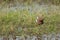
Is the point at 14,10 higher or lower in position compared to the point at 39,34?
higher

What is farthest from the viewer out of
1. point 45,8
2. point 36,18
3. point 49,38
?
point 45,8

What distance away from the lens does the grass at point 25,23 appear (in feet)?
12.8

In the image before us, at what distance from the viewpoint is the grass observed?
3.91 metres

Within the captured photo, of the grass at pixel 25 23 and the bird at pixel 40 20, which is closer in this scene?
the grass at pixel 25 23

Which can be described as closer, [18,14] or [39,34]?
[39,34]

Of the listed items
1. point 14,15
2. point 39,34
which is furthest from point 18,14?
point 39,34

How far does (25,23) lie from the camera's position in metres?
4.04

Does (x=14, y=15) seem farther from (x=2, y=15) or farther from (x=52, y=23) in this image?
(x=52, y=23)

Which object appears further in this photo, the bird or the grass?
the bird

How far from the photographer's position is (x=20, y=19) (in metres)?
4.13

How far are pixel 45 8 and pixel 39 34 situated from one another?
75 centimetres

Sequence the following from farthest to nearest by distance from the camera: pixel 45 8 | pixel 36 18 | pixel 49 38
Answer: pixel 45 8, pixel 36 18, pixel 49 38

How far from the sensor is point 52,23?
13.2ft

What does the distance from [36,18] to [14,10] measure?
1.69 feet
